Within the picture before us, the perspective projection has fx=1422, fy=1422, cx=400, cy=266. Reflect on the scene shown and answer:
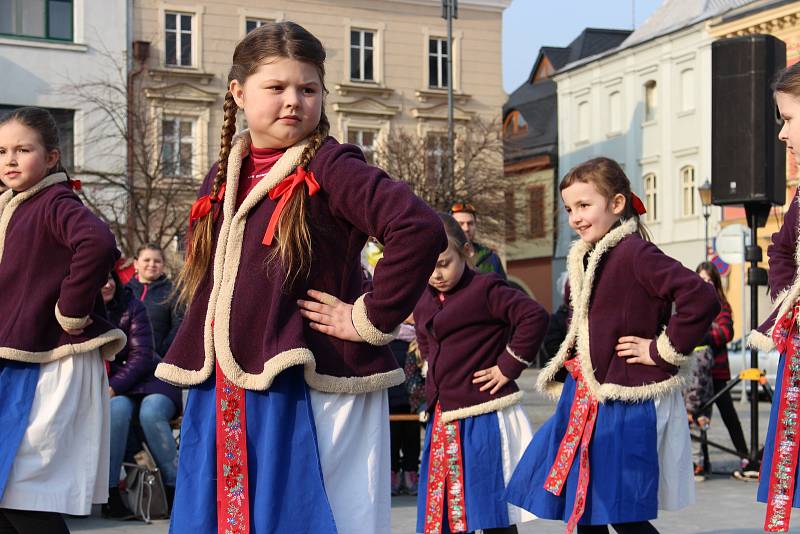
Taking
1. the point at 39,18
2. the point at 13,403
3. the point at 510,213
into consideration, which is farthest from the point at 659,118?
the point at 13,403

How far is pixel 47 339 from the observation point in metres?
5.57

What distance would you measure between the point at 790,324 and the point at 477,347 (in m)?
2.10

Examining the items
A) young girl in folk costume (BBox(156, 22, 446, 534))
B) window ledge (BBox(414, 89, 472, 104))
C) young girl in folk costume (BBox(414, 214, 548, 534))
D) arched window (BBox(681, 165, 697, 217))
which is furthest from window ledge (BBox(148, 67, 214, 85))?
young girl in folk costume (BBox(156, 22, 446, 534))

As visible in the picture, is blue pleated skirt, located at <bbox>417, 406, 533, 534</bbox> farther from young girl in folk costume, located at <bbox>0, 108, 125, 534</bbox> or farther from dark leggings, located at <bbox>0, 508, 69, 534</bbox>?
dark leggings, located at <bbox>0, 508, 69, 534</bbox>

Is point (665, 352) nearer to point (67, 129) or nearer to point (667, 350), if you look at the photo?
point (667, 350)

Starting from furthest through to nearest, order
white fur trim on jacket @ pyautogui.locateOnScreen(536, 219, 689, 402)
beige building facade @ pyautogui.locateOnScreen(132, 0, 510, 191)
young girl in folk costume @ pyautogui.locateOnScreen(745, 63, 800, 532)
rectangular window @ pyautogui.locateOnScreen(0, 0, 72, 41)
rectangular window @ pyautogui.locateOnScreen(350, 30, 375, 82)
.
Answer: rectangular window @ pyautogui.locateOnScreen(350, 30, 375, 82) < beige building facade @ pyautogui.locateOnScreen(132, 0, 510, 191) < rectangular window @ pyautogui.locateOnScreen(0, 0, 72, 41) < white fur trim on jacket @ pyautogui.locateOnScreen(536, 219, 689, 402) < young girl in folk costume @ pyautogui.locateOnScreen(745, 63, 800, 532)

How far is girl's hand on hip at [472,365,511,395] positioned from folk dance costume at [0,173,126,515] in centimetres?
201

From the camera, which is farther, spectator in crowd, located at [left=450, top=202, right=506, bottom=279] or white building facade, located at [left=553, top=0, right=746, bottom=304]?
white building facade, located at [left=553, top=0, right=746, bottom=304]

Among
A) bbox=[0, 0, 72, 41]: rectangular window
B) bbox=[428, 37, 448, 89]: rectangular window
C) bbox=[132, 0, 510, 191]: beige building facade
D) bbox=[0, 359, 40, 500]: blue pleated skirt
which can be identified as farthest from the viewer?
bbox=[428, 37, 448, 89]: rectangular window

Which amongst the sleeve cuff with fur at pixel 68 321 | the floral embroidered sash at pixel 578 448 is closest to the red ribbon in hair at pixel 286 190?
the sleeve cuff with fur at pixel 68 321

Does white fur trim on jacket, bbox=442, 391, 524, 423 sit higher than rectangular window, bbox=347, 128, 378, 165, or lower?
lower

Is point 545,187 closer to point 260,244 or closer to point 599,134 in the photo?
point 599,134

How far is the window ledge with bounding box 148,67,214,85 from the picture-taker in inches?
1499

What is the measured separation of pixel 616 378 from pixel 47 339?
234 cm
